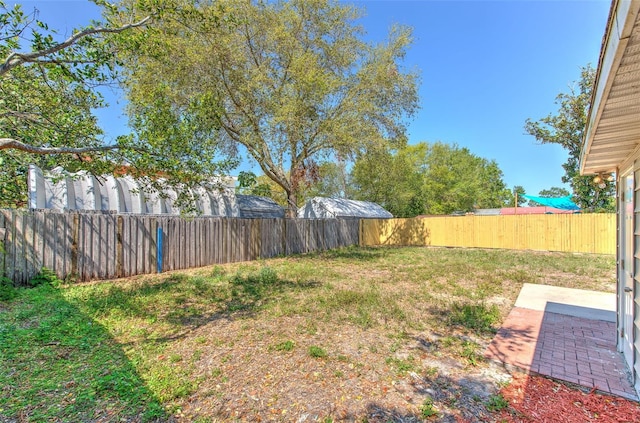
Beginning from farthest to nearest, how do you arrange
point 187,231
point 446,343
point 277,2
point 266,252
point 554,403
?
point 266,252, point 277,2, point 187,231, point 446,343, point 554,403

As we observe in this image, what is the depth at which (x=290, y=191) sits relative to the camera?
12.9 m

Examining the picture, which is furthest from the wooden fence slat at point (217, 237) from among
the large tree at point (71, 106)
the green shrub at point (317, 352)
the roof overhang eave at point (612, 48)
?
the roof overhang eave at point (612, 48)

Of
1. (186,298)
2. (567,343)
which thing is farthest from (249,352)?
(567,343)

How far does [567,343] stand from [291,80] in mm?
10031

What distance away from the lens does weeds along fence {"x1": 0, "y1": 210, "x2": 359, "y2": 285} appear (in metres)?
5.58

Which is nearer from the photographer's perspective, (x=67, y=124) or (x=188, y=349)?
(x=188, y=349)

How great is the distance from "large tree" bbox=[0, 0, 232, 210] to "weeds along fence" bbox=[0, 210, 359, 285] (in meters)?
1.36

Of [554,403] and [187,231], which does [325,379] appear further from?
[187,231]

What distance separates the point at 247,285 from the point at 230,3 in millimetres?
8605

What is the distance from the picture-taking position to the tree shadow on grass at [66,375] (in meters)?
2.18

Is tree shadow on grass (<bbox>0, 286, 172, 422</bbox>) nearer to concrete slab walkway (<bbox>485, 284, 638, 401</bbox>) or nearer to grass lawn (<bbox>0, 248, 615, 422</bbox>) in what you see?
grass lawn (<bbox>0, 248, 615, 422</bbox>)

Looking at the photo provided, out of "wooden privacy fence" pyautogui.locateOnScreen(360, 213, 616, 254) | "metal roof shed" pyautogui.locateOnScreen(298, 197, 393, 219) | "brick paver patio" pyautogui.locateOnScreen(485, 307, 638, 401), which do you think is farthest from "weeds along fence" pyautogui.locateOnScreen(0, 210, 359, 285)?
"wooden privacy fence" pyautogui.locateOnScreen(360, 213, 616, 254)

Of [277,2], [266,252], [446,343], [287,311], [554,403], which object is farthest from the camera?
[266,252]

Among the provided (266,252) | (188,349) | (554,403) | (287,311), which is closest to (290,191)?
(266,252)
